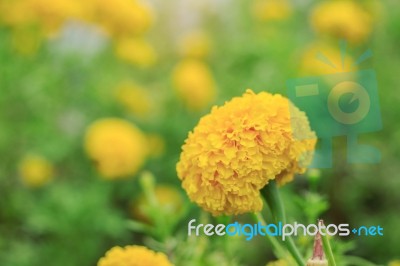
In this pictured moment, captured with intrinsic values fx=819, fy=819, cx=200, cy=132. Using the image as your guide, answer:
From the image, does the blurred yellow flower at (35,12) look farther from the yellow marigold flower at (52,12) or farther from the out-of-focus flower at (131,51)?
the out-of-focus flower at (131,51)

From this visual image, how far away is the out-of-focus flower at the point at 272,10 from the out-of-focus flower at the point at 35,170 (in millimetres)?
1020

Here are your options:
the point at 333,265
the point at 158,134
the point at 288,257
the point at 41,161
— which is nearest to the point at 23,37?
the point at 41,161

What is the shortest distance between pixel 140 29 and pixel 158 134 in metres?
0.33

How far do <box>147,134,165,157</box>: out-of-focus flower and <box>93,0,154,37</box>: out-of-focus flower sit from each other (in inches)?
12.7

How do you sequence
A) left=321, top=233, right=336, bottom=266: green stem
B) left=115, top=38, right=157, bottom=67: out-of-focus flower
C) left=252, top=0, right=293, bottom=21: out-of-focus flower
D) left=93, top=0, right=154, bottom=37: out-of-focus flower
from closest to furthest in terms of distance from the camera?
left=321, top=233, right=336, bottom=266: green stem → left=93, top=0, right=154, bottom=37: out-of-focus flower → left=115, top=38, right=157, bottom=67: out-of-focus flower → left=252, top=0, right=293, bottom=21: out-of-focus flower

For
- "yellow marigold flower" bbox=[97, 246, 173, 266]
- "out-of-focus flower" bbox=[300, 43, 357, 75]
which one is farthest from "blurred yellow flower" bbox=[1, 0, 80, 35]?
"yellow marigold flower" bbox=[97, 246, 173, 266]

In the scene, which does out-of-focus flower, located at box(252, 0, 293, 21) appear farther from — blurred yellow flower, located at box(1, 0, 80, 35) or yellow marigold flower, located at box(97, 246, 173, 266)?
yellow marigold flower, located at box(97, 246, 173, 266)

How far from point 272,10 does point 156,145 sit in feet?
2.43

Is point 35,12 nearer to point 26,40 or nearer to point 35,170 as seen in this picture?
point 26,40

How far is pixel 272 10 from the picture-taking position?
115 inches

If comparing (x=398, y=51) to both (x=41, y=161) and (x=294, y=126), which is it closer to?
(x=41, y=161)

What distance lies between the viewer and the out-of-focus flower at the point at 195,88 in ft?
8.21

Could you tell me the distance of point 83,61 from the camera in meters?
2.55

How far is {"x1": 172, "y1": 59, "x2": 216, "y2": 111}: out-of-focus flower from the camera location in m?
2.50
